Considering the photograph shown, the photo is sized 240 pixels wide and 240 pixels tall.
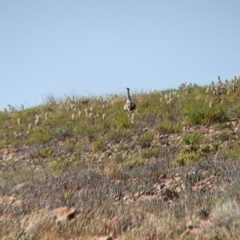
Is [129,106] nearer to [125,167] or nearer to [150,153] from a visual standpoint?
[150,153]

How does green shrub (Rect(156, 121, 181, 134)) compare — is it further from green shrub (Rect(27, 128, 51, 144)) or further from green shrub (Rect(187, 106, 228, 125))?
green shrub (Rect(27, 128, 51, 144))

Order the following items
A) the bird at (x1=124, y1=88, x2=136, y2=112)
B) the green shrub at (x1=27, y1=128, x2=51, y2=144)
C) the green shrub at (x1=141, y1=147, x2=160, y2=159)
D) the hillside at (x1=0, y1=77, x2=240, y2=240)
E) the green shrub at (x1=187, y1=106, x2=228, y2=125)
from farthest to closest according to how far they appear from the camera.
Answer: the bird at (x1=124, y1=88, x2=136, y2=112)
the green shrub at (x1=27, y1=128, x2=51, y2=144)
the green shrub at (x1=187, y1=106, x2=228, y2=125)
the green shrub at (x1=141, y1=147, x2=160, y2=159)
the hillside at (x1=0, y1=77, x2=240, y2=240)

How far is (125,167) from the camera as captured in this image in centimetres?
895

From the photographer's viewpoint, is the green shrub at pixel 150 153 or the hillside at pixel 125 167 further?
the green shrub at pixel 150 153

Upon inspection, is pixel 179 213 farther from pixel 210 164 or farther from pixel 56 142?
pixel 56 142

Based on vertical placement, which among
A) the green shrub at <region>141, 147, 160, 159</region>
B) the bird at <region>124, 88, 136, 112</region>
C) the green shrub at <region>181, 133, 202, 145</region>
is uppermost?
the bird at <region>124, 88, 136, 112</region>

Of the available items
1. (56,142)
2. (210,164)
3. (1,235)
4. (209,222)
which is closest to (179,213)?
(209,222)

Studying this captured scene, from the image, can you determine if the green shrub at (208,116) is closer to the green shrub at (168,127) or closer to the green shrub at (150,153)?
the green shrub at (168,127)

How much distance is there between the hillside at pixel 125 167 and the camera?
16.0ft

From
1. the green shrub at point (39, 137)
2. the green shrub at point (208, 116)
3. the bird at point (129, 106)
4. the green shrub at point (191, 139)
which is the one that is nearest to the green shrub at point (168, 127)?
the green shrub at point (208, 116)

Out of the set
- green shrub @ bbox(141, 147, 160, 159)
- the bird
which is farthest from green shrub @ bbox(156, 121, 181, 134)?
the bird

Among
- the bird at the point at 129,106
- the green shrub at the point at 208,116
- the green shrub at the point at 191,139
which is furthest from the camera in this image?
the bird at the point at 129,106


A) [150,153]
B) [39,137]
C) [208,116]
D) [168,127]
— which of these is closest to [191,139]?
A: [150,153]

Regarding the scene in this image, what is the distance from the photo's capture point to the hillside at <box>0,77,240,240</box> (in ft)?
16.0
